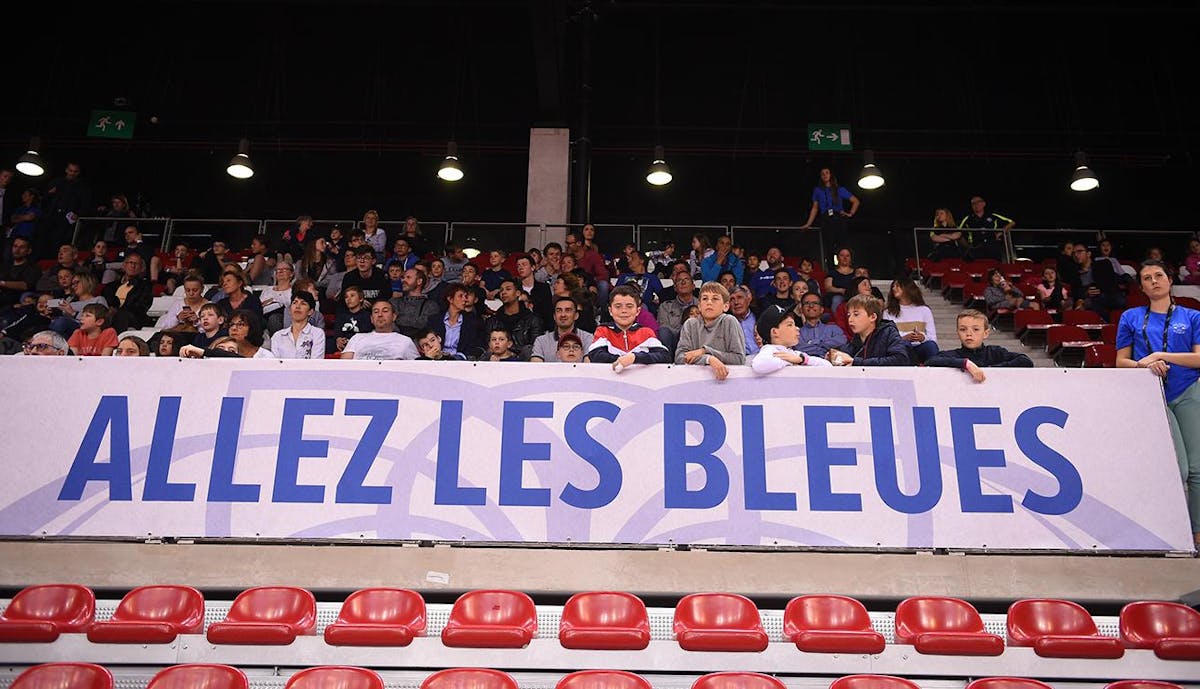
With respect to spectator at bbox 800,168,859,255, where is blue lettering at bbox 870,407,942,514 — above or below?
below

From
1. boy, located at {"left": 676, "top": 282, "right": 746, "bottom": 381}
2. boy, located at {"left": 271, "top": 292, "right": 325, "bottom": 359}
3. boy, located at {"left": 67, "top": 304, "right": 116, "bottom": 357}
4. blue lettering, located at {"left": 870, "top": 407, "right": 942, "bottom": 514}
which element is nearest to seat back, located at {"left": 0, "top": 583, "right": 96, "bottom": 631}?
boy, located at {"left": 271, "top": 292, "right": 325, "bottom": 359}

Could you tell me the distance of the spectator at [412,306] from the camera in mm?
8305

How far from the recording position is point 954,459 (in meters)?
4.67

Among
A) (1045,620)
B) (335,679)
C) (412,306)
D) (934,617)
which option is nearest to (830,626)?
(934,617)

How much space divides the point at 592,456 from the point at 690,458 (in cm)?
53

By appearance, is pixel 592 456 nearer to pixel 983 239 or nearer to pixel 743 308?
pixel 743 308

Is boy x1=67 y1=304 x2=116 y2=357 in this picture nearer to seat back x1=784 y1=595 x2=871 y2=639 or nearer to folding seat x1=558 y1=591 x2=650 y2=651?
folding seat x1=558 y1=591 x2=650 y2=651

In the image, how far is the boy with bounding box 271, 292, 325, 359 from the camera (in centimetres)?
657

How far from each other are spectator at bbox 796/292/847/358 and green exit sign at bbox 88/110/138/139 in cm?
1243

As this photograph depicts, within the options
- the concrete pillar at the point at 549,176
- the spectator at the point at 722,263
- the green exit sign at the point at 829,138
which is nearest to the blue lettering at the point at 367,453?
the spectator at the point at 722,263

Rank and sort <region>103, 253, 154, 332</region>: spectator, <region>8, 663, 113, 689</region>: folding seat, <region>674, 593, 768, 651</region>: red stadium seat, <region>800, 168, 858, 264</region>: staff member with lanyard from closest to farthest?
<region>8, 663, 113, 689</region>: folding seat
<region>674, 593, 768, 651</region>: red stadium seat
<region>103, 253, 154, 332</region>: spectator
<region>800, 168, 858, 264</region>: staff member with lanyard

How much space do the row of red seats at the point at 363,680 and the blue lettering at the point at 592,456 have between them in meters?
1.35

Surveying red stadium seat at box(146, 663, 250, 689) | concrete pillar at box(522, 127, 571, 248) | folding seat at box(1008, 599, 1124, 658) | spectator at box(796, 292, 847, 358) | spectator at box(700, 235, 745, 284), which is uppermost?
concrete pillar at box(522, 127, 571, 248)

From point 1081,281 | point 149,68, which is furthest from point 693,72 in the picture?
point 149,68
